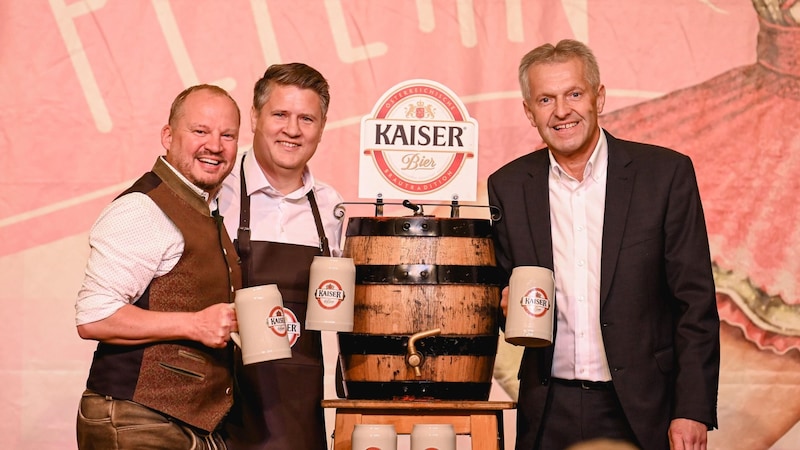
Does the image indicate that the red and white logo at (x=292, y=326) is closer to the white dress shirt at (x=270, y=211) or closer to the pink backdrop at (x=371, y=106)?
the white dress shirt at (x=270, y=211)

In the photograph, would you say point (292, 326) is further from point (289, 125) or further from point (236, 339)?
point (289, 125)

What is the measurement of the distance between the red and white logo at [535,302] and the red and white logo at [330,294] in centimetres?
45

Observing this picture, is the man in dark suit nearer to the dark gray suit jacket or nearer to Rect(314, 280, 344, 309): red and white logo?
the dark gray suit jacket

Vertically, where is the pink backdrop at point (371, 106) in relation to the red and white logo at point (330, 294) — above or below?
above

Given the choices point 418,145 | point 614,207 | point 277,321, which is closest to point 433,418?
point 277,321

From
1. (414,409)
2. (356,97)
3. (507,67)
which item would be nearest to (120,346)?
(414,409)

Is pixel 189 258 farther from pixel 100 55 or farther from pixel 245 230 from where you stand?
pixel 100 55

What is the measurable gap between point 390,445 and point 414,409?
0.13 meters

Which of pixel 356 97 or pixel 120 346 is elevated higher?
pixel 356 97

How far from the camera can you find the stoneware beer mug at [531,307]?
2.20m

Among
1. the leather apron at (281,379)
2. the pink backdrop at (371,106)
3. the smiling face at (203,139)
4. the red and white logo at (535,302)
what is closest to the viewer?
the red and white logo at (535,302)

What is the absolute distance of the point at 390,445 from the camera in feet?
7.42

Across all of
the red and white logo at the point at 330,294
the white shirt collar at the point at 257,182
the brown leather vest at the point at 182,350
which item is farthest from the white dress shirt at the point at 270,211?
the red and white logo at the point at 330,294

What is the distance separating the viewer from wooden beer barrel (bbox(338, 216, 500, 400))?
2.38 metres
